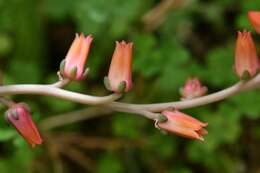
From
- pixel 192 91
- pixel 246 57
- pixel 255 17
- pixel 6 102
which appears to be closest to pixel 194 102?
pixel 192 91

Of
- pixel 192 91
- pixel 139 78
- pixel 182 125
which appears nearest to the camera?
pixel 182 125

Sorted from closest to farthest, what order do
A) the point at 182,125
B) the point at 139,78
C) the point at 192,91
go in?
the point at 182,125, the point at 192,91, the point at 139,78

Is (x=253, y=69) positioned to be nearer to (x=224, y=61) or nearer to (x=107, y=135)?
(x=224, y=61)

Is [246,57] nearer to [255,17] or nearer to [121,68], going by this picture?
[255,17]

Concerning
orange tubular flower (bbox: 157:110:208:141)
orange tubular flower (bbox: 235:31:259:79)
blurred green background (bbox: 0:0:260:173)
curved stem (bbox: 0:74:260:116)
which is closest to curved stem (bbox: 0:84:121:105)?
curved stem (bbox: 0:74:260:116)

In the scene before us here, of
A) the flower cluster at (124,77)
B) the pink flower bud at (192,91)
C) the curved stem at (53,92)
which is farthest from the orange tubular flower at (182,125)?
the curved stem at (53,92)

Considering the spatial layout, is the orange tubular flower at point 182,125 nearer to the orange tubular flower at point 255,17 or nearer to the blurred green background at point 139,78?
the orange tubular flower at point 255,17

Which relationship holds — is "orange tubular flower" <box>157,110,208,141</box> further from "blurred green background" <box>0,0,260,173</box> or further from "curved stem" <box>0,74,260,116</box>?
"blurred green background" <box>0,0,260,173</box>
